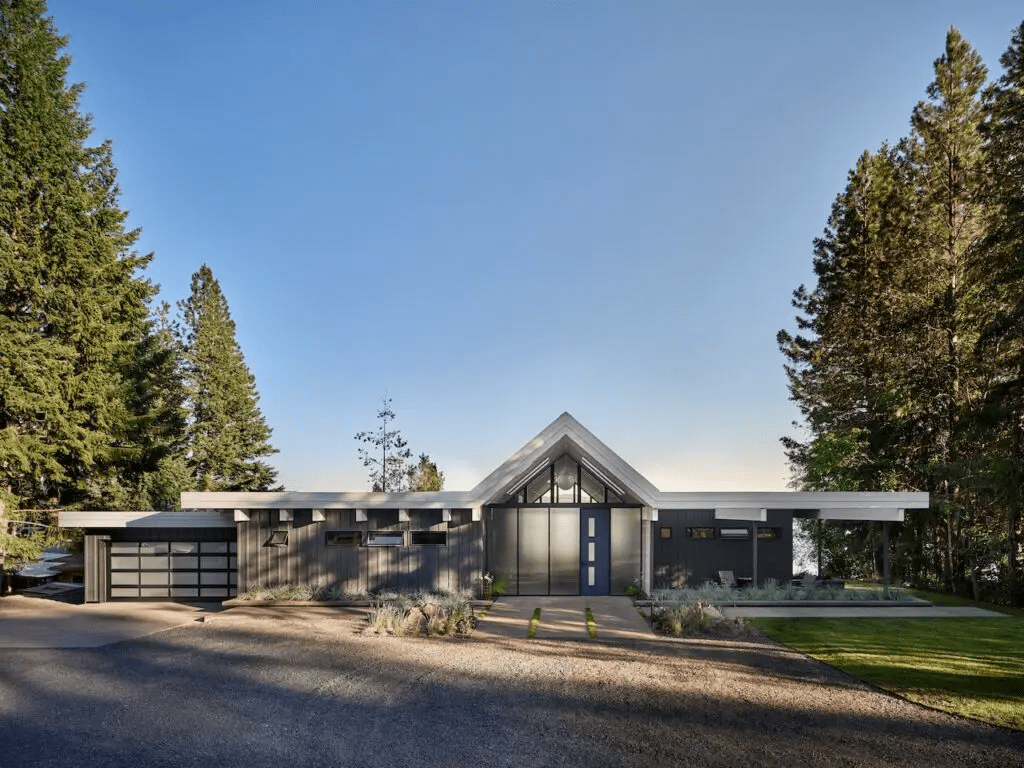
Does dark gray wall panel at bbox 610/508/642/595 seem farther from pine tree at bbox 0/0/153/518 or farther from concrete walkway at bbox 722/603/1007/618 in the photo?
pine tree at bbox 0/0/153/518

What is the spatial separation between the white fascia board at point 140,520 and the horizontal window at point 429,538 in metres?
5.17

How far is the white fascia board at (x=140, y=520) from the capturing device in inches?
640

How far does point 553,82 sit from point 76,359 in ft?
59.6

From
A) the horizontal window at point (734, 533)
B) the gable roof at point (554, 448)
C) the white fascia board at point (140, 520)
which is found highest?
the gable roof at point (554, 448)

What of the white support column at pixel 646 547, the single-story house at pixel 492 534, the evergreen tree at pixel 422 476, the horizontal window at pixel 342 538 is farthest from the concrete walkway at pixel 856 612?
the evergreen tree at pixel 422 476

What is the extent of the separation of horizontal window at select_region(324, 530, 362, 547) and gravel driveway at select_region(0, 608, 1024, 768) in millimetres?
4707

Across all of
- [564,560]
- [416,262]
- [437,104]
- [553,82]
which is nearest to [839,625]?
[564,560]

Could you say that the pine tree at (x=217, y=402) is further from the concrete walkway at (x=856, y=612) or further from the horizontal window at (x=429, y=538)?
the concrete walkway at (x=856, y=612)

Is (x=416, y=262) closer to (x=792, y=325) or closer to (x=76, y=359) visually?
(x=76, y=359)

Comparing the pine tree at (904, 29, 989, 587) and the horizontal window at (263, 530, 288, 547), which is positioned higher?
the pine tree at (904, 29, 989, 587)

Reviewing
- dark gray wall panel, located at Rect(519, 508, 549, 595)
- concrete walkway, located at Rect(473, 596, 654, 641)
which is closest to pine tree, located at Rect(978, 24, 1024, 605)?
concrete walkway, located at Rect(473, 596, 654, 641)

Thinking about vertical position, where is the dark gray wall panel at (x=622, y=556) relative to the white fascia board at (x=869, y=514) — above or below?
below

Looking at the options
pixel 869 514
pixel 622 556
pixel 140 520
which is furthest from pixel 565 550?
pixel 140 520

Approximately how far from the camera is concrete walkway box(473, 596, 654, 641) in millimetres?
11531
